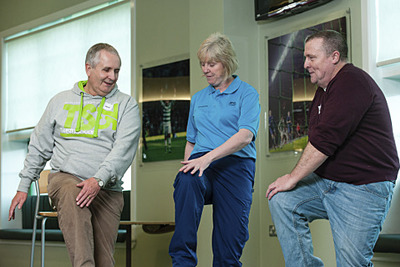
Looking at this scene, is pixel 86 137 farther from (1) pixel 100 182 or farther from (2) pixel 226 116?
(2) pixel 226 116

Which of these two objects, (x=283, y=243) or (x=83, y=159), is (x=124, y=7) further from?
(x=283, y=243)

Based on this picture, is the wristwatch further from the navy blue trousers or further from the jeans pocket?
the jeans pocket

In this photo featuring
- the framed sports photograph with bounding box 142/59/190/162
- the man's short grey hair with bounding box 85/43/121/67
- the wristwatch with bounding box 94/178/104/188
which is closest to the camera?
the wristwatch with bounding box 94/178/104/188

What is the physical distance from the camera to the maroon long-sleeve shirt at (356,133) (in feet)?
7.37

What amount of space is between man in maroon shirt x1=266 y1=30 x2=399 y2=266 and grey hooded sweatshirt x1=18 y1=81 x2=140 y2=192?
0.85 meters

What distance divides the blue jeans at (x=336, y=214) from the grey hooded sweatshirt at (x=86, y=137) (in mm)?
846

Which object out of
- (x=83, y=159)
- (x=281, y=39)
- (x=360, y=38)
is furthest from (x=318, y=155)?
(x=281, y=39)

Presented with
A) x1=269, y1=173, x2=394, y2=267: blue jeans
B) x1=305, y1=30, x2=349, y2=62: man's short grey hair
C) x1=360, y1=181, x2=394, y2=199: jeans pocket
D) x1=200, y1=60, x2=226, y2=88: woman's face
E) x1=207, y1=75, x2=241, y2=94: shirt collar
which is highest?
x1=305, y1=30, x2=349, y2=62: man's short grey hair

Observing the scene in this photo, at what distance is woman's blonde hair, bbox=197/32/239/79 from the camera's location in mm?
2715

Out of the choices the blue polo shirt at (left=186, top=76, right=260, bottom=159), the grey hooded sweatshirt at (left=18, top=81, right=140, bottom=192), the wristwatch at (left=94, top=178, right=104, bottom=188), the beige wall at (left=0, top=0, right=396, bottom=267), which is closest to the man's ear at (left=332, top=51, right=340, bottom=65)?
the blue polo shirt at (left=186, top=76, right=260, bottom=159)

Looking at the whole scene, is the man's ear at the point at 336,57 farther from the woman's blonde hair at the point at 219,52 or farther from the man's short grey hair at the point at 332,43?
the woman's blonde hair at the point at 219,52

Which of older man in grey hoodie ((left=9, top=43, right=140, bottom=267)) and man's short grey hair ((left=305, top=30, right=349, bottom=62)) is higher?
man's short grey hair ((left=305, top=30, right=349, bottom=62))

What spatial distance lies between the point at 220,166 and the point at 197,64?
203cm

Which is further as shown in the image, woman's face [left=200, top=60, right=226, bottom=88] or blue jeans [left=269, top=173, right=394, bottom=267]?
woman's face [left=200, top=60, right=226, bottom=88]
